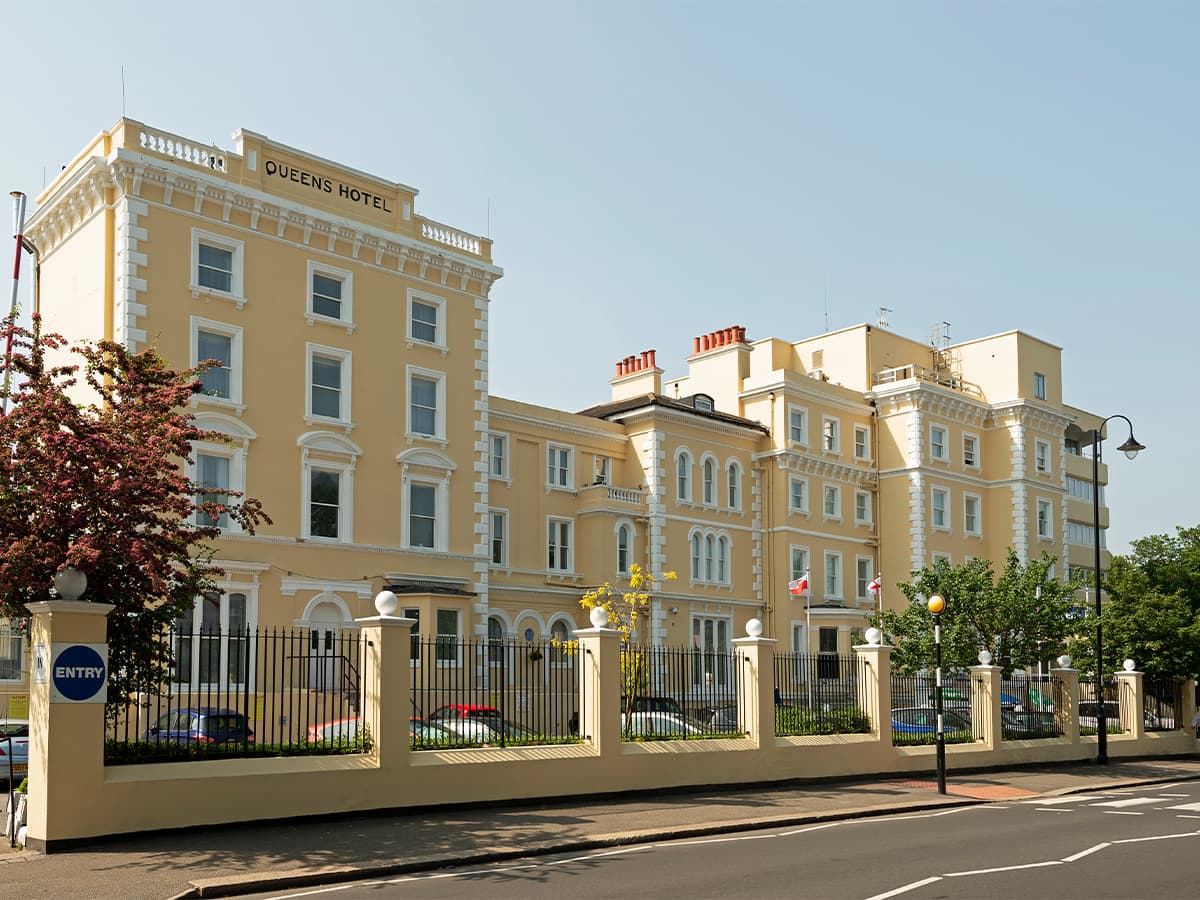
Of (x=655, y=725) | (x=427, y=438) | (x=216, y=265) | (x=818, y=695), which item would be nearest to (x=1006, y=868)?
(x=655, y=725)

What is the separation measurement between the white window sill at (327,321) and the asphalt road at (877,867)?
73.6ft

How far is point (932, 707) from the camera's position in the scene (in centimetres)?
2847

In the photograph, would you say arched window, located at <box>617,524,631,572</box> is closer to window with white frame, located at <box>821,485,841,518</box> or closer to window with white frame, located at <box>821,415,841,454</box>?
window with white frame, located at <box>821,485,841,518</box>

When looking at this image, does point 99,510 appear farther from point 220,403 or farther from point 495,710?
point 220,403

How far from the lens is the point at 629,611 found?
45.1m

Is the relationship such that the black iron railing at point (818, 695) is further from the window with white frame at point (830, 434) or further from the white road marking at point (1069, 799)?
the window with white frame at point (830, 434)

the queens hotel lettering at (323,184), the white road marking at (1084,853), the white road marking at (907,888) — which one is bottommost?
the white road marking at (1084,853)

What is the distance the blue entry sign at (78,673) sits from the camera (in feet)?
48.7

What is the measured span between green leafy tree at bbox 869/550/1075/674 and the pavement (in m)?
9.30

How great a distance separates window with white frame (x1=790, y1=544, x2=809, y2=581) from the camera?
51.5 m

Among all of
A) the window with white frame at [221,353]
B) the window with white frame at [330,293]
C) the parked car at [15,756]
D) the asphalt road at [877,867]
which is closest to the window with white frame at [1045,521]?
the window with white frame at [330,293]

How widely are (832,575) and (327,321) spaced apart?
26858 millimetres

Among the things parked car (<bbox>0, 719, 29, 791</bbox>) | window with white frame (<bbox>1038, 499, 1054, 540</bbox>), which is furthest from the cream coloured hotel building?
window with white frame (<bbox>1038, 499, 1054, 540</bbox>)

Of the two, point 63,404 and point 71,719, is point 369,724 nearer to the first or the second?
point 71,719
